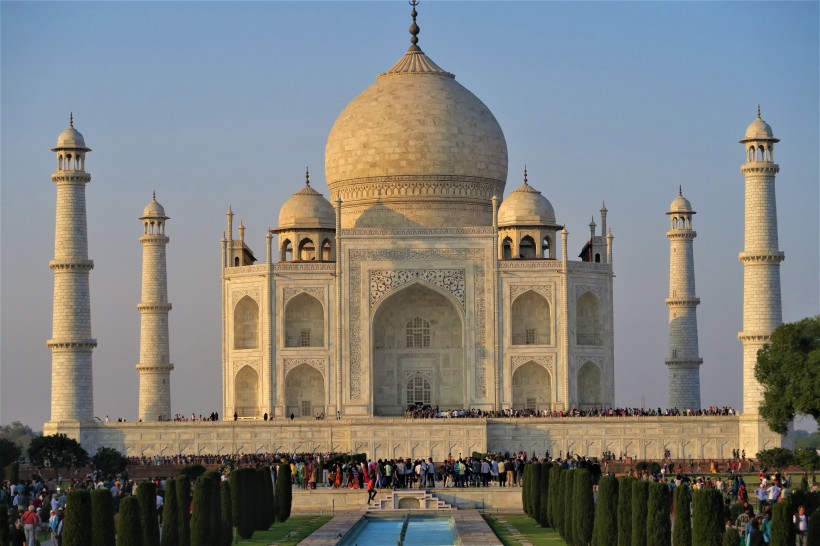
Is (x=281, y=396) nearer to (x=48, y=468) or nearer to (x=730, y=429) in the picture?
(x=48, y=468)

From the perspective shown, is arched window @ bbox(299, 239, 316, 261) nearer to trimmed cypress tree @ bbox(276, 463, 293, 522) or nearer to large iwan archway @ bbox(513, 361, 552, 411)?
large iwan archway @ bbox(513, 361, 552, 411)

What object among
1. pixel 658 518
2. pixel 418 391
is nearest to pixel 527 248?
pixel 418 391

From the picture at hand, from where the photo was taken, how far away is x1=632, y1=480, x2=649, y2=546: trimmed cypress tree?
18422mm

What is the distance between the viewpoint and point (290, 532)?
23.5m

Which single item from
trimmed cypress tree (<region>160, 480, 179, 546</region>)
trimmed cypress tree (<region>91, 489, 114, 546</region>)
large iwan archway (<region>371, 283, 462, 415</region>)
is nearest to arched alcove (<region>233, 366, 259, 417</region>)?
large iwan archway (<region>371, 283, 462, 415</region>)

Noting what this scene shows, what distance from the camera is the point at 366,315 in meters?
36.8

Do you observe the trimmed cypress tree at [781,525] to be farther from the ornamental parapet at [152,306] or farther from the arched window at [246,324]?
the ornamental parapet at [152,306]

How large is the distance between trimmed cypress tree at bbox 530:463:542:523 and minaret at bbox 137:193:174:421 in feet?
48.1

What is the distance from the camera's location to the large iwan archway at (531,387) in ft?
122

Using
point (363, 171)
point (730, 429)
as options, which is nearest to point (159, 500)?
point (730, 429)

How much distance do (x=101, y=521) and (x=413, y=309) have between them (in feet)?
69.1

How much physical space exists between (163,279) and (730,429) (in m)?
13.2

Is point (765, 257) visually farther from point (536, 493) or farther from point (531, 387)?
point (536, 493)

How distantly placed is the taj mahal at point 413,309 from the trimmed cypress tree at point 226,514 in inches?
488
